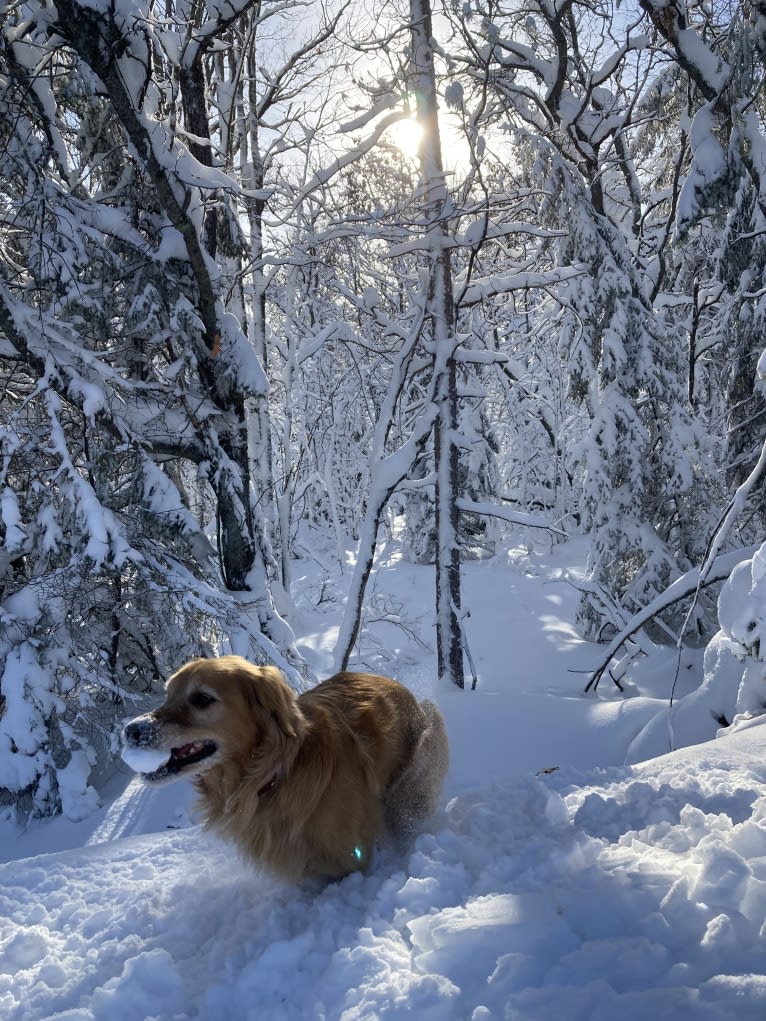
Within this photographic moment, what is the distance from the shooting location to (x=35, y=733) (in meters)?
6.59

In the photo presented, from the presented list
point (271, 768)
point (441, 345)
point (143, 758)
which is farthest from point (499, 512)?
point (143, 758)

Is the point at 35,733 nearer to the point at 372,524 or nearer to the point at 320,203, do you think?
the point at 372,524

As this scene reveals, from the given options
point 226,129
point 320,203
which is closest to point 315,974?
point 320,203

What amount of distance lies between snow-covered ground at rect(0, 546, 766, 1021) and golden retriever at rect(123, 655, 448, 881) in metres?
0.18

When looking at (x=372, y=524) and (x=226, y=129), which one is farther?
(x=226, y=129)

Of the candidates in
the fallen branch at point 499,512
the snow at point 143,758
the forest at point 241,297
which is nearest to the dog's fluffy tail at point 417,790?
the snow at point 143,758

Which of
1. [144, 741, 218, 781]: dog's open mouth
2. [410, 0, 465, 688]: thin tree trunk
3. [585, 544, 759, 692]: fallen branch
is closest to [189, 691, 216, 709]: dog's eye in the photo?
[144, 741, 218, 781]: dog's open mouth

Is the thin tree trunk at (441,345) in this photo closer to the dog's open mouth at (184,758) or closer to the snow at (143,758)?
the dog's open mouth at (184,758)

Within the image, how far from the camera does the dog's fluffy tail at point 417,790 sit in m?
3.68

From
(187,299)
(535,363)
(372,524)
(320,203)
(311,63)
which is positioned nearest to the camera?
(187,299)

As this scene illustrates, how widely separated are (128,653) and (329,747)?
213 inches

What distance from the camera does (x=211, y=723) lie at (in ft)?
10.3

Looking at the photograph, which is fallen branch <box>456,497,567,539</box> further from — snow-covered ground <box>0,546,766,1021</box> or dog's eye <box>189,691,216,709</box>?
dog's eye <box>189,691,216,709</box>

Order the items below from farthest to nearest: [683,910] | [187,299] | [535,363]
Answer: [535,363] < [187,299] < [683,910]
